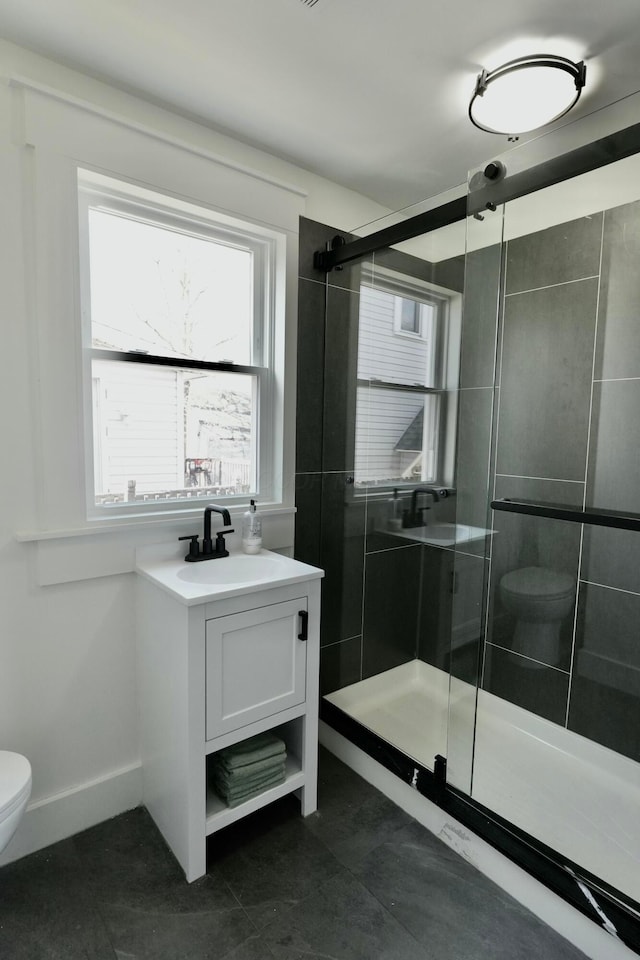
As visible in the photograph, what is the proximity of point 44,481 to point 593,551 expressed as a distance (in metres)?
1.98

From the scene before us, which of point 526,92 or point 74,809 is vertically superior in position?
point 526,92

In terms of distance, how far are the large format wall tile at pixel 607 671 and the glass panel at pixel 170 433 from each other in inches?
58.4

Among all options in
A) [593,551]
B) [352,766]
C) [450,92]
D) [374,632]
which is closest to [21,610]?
[352,766]

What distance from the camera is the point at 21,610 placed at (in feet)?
5.01

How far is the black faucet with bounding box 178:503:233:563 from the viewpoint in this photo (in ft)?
5.87

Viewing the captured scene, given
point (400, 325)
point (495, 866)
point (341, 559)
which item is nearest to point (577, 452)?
point (400, 325)

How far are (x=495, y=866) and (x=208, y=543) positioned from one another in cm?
138

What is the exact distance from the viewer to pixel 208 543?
1824 mm

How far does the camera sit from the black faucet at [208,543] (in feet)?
5.87

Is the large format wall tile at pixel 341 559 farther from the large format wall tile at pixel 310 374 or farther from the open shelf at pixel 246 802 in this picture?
the open shelf at pixel 246 802

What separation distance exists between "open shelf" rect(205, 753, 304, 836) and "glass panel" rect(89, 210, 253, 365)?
1.55m

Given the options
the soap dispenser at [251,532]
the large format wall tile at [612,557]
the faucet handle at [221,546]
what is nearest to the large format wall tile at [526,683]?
the large format wall tile at [612,557]

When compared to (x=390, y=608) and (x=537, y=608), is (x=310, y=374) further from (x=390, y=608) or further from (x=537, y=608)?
(x=537, y=608)

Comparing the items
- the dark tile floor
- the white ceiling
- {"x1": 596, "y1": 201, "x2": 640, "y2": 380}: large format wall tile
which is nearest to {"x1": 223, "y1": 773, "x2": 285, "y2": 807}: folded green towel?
the dark tile floor
